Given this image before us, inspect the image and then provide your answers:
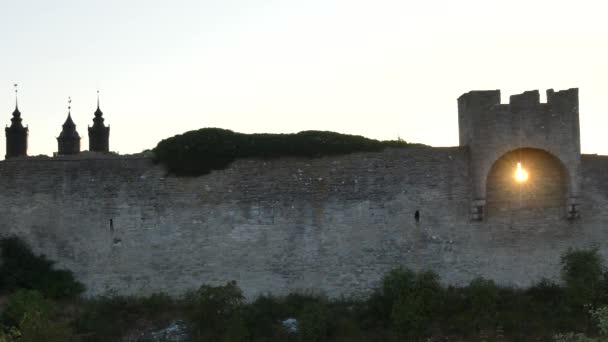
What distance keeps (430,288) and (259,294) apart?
395cm

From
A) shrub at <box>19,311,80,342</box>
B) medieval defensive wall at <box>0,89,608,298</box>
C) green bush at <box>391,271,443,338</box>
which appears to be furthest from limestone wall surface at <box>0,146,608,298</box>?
shrub at <box>19,311,80,342</box>

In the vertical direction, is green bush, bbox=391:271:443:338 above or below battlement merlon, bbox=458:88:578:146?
below

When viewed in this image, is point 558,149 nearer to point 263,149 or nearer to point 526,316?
point 526,316

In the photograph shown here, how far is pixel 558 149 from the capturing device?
22328 mm

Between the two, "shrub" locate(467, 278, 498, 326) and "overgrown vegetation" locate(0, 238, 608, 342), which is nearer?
"overgrown vegetation" locate(0, 238, 608, 342)

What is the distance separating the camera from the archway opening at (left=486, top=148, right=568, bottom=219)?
2258 cm

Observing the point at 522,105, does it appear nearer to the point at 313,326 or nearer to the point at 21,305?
the point at 313,326

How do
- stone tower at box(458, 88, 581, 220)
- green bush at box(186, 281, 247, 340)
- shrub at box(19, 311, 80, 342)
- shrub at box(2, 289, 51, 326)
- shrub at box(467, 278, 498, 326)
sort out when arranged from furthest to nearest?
stone tower at box(458, 88, 581, 220)
shrub at box(467, 278, 498, 326)
green bush at box(186, 281, 247, 340)
shrub at box(2, 289, 51, 326)
shrub at box(19, 311, 80, 342)

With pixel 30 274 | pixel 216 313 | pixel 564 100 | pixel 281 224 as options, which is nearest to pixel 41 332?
pixel 216 313

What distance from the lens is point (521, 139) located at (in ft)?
73.2

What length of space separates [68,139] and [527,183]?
25.4m

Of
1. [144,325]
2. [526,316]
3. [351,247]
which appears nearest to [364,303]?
[351,247]

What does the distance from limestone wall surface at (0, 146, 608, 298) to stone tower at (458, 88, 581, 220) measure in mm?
348

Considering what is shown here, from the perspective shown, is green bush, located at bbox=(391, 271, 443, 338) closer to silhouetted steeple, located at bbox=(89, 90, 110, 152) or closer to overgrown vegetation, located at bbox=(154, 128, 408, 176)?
overgrown vegetation, located at bbox=(154, 128, 408, 176)
